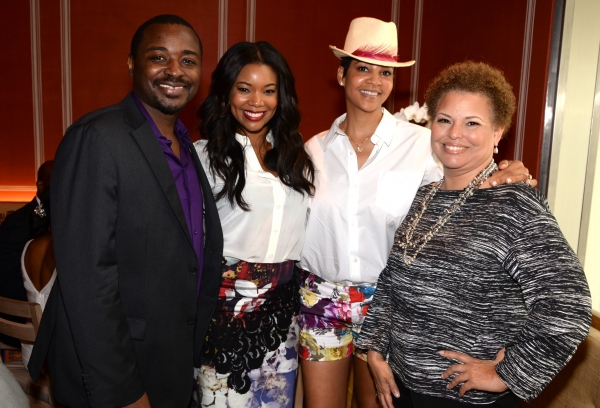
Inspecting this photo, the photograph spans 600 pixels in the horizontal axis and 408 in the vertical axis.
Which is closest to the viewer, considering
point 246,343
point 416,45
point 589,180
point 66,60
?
point 246,343

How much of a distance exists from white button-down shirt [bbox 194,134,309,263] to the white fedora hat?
0.70 metres

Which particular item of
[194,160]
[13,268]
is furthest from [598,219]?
[13,268]

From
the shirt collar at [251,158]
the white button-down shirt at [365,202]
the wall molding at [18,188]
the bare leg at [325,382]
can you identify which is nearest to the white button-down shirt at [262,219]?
A: the shirt collar at [251,158]

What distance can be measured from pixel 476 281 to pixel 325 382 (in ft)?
3.31

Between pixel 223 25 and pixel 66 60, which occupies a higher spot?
pixel 223 25

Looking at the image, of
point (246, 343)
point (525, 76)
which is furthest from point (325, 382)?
point (525, 76)

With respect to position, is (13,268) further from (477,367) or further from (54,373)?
(477,367)

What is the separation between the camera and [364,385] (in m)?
2.24

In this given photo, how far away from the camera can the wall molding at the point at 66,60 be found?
17.1 feet

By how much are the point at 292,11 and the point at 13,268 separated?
371 cm

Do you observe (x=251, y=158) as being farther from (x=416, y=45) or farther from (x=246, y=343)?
(x=416, y=45)

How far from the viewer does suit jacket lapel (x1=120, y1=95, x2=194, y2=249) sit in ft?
5.11

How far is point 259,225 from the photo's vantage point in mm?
2021

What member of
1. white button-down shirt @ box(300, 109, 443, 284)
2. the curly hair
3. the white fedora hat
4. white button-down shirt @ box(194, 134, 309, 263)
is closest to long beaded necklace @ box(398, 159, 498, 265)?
the curly hair
